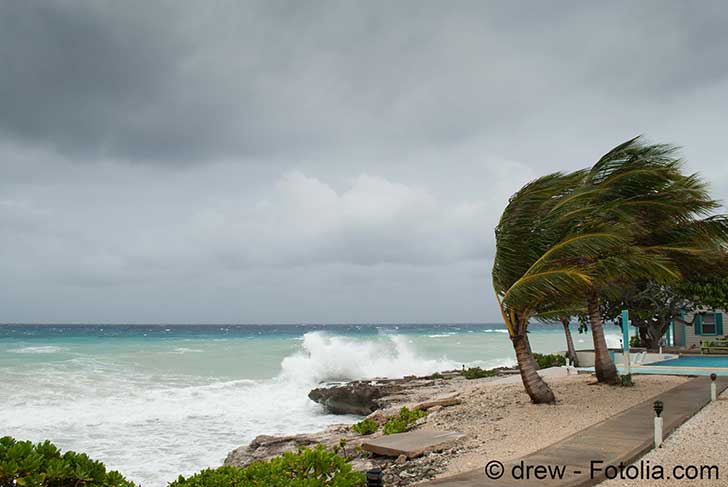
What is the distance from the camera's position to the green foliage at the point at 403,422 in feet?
37.7

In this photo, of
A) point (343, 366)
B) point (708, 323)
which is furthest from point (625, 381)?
point (343, 366)

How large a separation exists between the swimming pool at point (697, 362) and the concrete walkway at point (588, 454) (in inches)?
466

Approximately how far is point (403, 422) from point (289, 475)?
4.82 metres

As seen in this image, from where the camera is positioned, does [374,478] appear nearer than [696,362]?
Yes

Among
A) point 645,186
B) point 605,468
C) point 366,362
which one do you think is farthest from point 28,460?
point 366,362

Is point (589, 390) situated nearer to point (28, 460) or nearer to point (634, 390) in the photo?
point (634, 390)

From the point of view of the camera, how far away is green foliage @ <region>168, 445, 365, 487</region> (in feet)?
21.6

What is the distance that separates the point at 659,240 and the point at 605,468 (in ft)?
32.3

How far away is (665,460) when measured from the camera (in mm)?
7508

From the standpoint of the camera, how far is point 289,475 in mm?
7672

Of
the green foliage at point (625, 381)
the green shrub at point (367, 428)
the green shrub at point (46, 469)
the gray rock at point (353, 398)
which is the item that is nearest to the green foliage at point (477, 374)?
the gray rock at point (353, 398)

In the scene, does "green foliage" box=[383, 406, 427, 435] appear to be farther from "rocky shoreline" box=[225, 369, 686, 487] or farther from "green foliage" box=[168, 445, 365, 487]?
"green foliage" box=[168, 445, 365, 487]

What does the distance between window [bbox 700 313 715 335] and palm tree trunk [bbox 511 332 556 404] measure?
23373mm

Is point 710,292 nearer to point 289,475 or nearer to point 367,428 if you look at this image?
point 367,428
